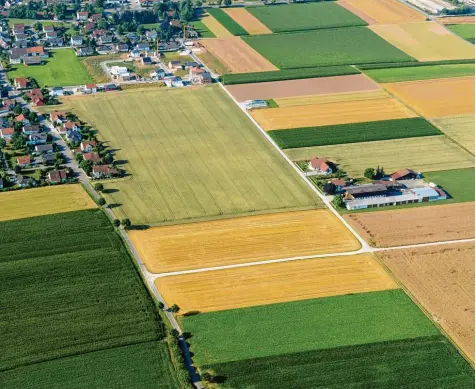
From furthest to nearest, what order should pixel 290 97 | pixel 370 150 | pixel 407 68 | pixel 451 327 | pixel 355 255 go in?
pixel 407 68
pixel 290 97
pixel 370 150
pixel 355 255
pixel 451 327

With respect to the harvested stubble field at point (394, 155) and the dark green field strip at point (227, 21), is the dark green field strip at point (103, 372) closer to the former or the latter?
the harvested stubble field at point (394, 155)

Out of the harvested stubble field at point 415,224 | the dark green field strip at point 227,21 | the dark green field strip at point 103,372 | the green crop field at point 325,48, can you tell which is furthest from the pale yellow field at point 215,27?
the dark green field strip at point 103,372

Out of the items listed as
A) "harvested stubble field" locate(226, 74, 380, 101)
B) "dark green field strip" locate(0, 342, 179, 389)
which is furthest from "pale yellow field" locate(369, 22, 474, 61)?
"dark green field strip" locate(0, 342, 179, 389)

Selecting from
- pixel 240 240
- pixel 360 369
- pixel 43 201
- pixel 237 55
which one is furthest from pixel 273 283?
pixel 237 55

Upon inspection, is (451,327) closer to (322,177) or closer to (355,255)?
(355,255)

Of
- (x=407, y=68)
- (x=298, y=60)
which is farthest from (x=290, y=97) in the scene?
(x=407, y=68)
